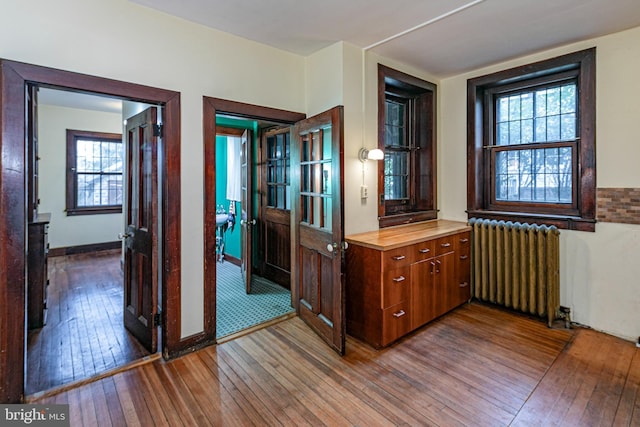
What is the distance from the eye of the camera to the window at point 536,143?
3.00 m

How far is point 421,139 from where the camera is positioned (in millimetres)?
4027

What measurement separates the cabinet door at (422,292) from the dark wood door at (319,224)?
2.43ft

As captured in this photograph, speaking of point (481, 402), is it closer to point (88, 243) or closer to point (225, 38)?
Answer: point (225, 38)

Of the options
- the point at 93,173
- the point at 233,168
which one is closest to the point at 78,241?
the point at 93,173

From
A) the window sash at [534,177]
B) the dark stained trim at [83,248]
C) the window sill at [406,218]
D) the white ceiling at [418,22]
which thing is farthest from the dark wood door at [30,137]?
the window sash at [534,177]

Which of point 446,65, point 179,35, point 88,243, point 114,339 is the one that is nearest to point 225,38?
point 179,35

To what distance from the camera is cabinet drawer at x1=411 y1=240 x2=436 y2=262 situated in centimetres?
284

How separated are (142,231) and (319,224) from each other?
148 cm

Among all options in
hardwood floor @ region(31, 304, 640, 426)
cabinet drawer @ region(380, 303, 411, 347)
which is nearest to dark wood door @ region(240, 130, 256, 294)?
hardwood floor @ region(31, 304, 640, 426)

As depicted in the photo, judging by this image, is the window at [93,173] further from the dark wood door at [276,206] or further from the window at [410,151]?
the window at [410,151]

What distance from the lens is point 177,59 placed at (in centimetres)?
247

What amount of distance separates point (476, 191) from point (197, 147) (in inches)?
120

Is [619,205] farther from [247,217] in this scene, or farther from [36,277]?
[36,277]

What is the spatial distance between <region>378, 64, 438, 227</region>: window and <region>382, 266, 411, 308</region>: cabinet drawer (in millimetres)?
1015
